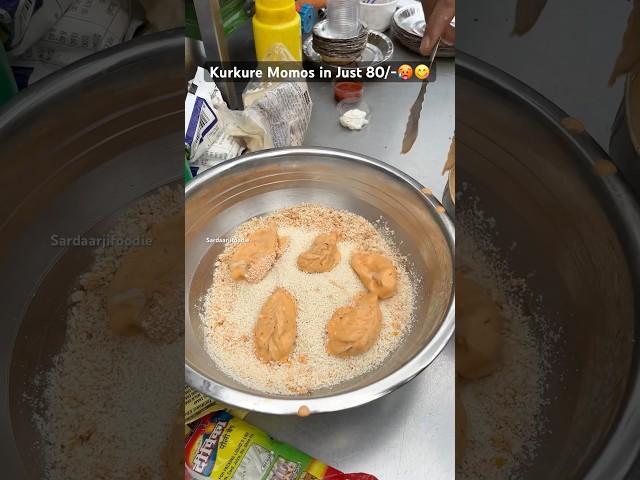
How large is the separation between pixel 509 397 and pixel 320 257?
0.85 ft

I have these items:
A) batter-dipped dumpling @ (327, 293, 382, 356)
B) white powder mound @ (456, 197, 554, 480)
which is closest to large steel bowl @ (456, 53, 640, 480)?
white powder mound @ (456, 197, 554, 480)

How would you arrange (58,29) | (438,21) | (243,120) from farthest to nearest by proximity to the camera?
(438,21)
(243,120)
(58,29)

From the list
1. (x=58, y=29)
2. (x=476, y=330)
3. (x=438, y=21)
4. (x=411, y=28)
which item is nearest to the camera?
(x=58, y=29)

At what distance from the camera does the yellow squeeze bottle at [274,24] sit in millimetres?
601

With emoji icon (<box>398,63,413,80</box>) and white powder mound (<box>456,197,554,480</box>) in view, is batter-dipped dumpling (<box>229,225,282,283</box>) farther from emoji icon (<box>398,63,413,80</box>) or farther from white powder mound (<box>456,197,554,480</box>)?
emoji icon (<box>398,63,413,80</box>)

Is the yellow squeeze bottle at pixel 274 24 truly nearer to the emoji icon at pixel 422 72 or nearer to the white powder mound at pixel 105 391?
the emoji icon at pixel 422 72

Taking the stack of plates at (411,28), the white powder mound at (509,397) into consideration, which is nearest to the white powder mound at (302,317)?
the white powder mound at (509,397)

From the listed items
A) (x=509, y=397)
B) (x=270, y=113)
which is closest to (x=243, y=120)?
(x=270, y=113)

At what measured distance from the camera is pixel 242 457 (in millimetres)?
428

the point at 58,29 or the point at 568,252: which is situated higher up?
the point at 58,29

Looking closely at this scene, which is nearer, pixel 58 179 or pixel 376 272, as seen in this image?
pixel 58 179

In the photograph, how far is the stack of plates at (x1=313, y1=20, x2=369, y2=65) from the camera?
2.41 feet

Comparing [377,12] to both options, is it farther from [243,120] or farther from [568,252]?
[568,252]

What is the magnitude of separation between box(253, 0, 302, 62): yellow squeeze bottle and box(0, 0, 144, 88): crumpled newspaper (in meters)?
0.37
